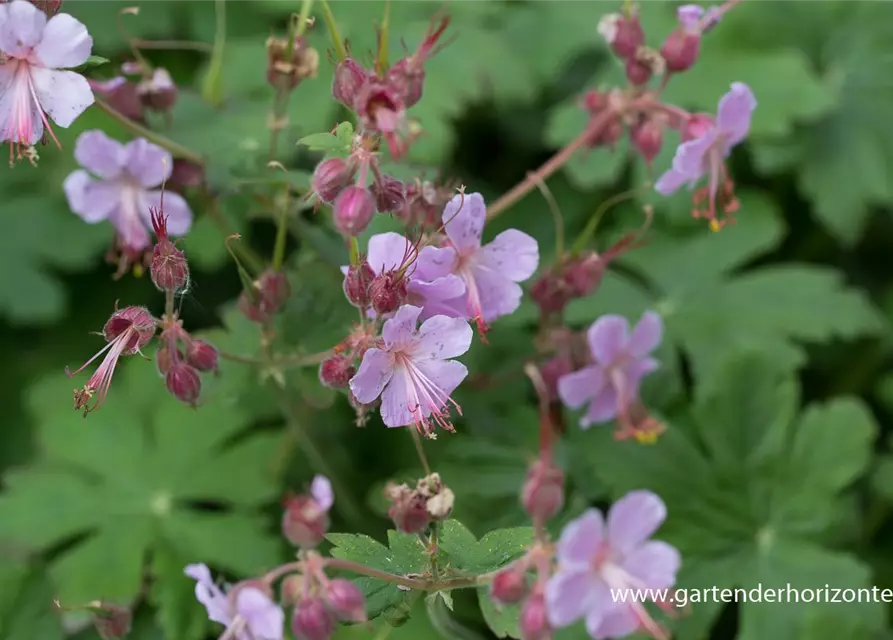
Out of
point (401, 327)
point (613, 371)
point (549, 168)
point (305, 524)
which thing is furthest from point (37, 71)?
point (613, 371)

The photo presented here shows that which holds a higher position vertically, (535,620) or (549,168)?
(549,168)

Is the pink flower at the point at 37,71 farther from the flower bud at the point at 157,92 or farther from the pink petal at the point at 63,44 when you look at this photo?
the flower bud at the point at 157,92

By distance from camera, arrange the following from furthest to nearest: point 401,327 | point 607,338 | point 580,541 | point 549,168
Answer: point 607,338, point 549,168, point 401,327, point 580,541

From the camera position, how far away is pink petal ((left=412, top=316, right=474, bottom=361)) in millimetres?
1276

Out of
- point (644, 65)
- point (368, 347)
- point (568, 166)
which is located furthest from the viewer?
point (568, 166)

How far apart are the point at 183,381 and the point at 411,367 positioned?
0.35 m

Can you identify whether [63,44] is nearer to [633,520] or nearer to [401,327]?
[401,327]

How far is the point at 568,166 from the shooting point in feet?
8.11

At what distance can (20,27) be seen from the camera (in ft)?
4.20

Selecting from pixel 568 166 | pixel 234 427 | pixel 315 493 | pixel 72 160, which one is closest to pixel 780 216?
pixel 568 166

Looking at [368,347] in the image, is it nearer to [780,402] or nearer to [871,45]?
[780,402]

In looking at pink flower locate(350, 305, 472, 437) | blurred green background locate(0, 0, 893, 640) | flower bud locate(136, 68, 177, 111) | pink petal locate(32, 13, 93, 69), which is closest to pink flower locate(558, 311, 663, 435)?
blurred green background locate(0, 0, 893, 640)

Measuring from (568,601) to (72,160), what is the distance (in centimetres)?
206

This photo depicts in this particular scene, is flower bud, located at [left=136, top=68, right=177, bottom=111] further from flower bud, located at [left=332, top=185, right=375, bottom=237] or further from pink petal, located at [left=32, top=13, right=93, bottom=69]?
flower bud, located at [left=332, top=185, right=375, bottom=237]
